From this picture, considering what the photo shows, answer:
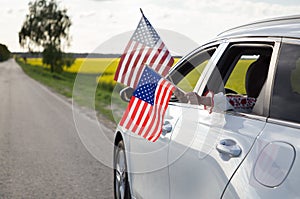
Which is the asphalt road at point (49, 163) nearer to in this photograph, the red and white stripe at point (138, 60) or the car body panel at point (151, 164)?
the car body panel at point (151, 164)

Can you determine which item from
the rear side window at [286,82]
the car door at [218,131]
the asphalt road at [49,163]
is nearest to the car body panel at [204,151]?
the car door at [218,131]

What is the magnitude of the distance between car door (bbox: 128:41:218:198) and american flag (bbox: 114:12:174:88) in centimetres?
27

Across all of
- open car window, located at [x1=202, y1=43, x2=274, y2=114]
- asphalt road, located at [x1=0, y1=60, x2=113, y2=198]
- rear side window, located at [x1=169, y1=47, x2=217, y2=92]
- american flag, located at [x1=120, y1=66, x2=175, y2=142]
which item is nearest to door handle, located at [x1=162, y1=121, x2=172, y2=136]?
american flag, located at [x1=120, y1=66, x2=175, y2=142]

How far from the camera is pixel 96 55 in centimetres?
312

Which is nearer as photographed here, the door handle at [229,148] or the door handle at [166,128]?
the door handle at [229,148]

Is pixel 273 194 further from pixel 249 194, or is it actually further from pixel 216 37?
pixel 216 37

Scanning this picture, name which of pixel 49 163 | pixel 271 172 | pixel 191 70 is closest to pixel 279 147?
pixel 271 172

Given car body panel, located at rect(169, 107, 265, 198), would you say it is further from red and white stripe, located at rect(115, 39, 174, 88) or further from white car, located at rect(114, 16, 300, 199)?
red and white stripe, located at rect(115, 39, 174, 88)

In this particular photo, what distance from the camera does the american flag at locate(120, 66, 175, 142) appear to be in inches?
117

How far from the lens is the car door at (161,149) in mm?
3389

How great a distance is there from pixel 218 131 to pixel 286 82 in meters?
0.43

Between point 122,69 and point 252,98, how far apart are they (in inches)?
30.6

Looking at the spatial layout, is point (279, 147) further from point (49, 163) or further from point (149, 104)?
point (49, 163)

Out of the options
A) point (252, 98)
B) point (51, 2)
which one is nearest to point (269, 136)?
point (252, 98)
